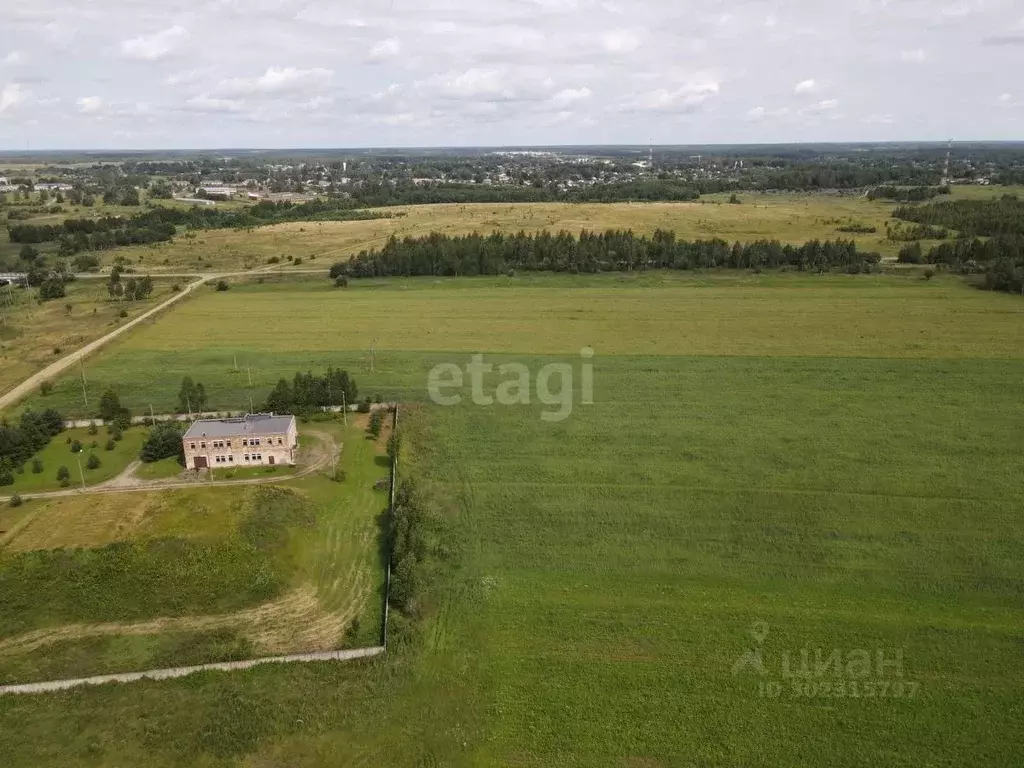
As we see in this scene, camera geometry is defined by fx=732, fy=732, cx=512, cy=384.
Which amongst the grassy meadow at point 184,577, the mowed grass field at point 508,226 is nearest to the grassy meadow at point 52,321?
the mowed grass field at point 508,226

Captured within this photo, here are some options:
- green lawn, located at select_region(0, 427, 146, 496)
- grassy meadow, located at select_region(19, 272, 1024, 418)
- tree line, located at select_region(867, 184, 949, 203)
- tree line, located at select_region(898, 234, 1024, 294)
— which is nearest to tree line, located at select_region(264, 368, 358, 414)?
grassy meadow, located at select_region(19, 272, 1024, 418)

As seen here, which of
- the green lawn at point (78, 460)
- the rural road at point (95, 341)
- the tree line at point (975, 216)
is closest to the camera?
the green lawn at point (78, 460)

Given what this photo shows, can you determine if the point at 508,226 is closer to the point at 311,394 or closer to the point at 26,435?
the point at 311,394

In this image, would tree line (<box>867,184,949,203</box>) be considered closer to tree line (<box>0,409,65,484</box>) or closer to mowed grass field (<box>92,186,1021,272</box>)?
mowed grass field (<box>92,186,1021,272</box>)

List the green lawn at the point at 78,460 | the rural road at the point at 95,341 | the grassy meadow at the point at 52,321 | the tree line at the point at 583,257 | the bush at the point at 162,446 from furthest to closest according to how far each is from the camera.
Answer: the tree line at the point at 583,257, the grassy meadow at the point at 52,321, the rural road at the point at 95,341, the bush at the point at 162,446, the green lawn at the point at 78,460

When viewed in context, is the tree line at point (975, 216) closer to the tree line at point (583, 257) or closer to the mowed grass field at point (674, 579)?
the tree line at point (583, 257)

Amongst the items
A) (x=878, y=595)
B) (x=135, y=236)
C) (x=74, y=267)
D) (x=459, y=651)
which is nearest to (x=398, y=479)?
(x=459, y=651)
